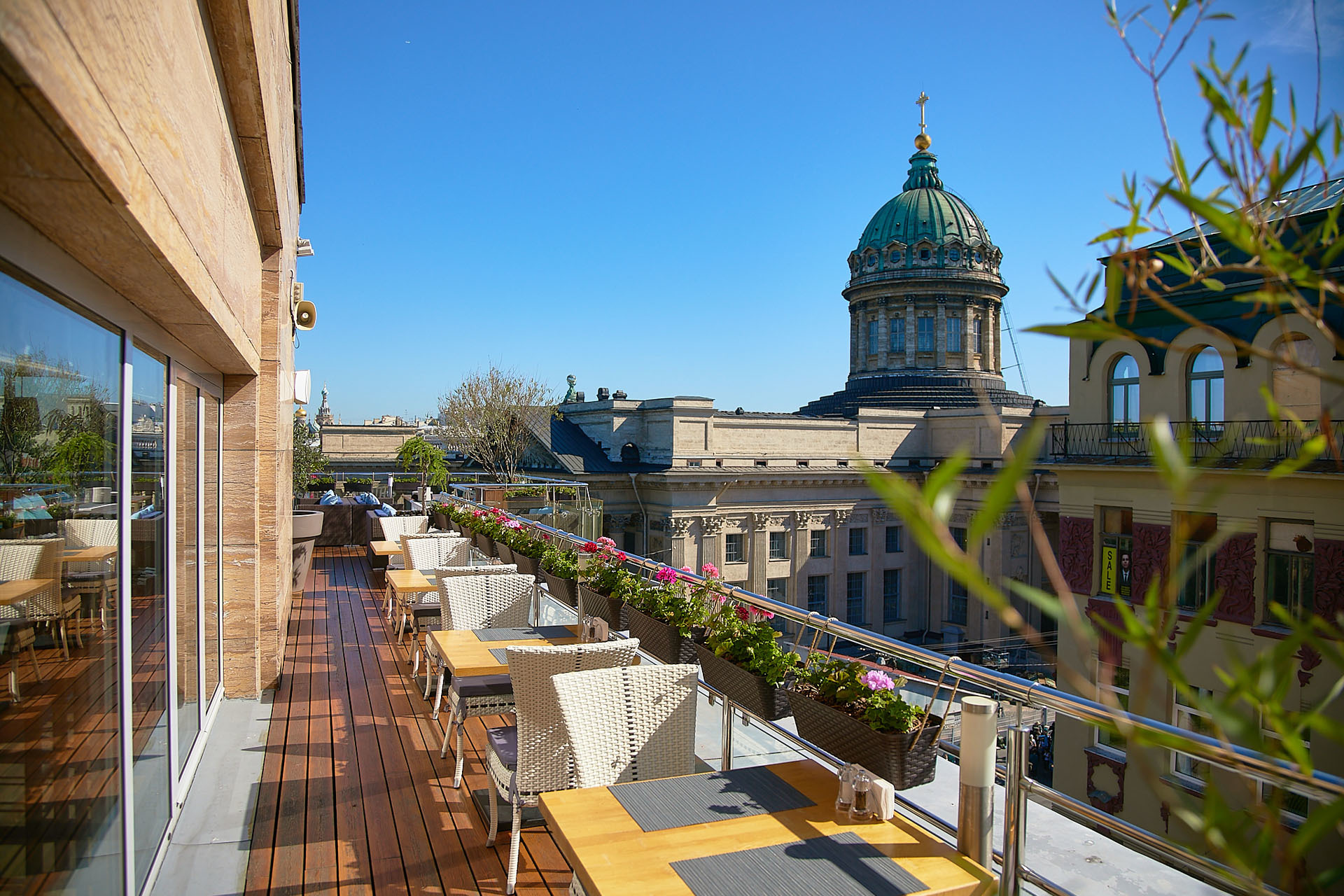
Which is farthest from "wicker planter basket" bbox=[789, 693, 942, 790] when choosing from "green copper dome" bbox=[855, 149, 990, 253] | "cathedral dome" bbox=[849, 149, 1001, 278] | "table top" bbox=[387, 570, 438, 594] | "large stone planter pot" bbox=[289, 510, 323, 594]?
"green copper dome" bbox=[855, 149, 990, 253]

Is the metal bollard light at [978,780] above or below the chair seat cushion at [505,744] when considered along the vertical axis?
above

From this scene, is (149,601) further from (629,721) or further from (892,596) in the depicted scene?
(892,596)

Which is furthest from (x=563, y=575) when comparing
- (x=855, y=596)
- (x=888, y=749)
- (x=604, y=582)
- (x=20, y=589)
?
(x=855, y=596)

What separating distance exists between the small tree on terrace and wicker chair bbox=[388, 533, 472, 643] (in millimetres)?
18864

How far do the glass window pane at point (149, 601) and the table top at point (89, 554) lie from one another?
34cm

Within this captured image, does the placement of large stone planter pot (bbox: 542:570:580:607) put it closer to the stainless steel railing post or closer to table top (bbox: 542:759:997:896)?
table top (bbox: 542:759:997:896)

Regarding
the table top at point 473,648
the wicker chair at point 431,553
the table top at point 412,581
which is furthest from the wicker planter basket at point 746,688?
the wicker chair at point 431,553

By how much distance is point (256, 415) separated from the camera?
18.3ft

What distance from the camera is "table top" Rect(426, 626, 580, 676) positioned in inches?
171

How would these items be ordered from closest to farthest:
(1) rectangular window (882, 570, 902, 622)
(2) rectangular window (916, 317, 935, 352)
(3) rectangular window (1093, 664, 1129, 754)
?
1. (3) rectangular window (1093, 664, 1129, 754)
2. (1) rectangular window (882, 570, 902, 622)
3. (2) rectangular window (916, 317, 935, 352)

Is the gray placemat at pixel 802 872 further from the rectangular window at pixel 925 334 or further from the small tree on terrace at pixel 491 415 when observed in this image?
the rectangular window at pixel 925 334

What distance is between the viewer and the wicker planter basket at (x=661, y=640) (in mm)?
4113

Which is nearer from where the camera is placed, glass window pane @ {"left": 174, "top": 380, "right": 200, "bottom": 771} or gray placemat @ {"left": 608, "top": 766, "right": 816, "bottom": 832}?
gray placemat @ {"left": 608, "top": 766, "right": 816, "bottom": 832}

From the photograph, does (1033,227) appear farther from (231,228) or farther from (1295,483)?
(1295,483)
